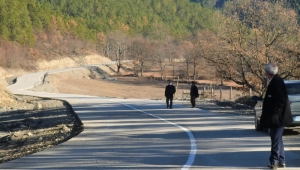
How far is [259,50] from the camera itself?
35.2 meters

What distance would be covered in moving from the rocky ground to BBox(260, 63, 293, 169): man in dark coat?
24.7ft

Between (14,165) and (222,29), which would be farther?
(222,29)

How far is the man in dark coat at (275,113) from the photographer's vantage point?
948 cm

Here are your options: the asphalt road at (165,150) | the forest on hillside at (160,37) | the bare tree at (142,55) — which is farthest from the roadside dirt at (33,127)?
the bare tree at (142,55)

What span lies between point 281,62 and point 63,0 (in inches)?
6198

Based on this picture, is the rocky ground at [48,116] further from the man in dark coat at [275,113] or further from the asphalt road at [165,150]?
the man in dark coat at [275,113]

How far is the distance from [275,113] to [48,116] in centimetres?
2464

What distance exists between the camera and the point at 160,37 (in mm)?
176875

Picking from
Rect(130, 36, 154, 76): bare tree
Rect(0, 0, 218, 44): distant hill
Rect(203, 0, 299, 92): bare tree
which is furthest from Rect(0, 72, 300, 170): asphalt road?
Rect(130, 36, 154, 76): bare tree

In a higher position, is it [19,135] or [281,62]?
[281,62]

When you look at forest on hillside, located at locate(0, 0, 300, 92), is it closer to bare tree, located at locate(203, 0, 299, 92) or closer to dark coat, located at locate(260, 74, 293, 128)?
bare tree, located at locate(203, 0, 299, 92)

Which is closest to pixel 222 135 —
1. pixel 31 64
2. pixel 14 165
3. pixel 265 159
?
pixel 265 159

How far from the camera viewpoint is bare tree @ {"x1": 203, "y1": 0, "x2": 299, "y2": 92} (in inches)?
1368

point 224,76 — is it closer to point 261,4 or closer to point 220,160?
point 261,4
